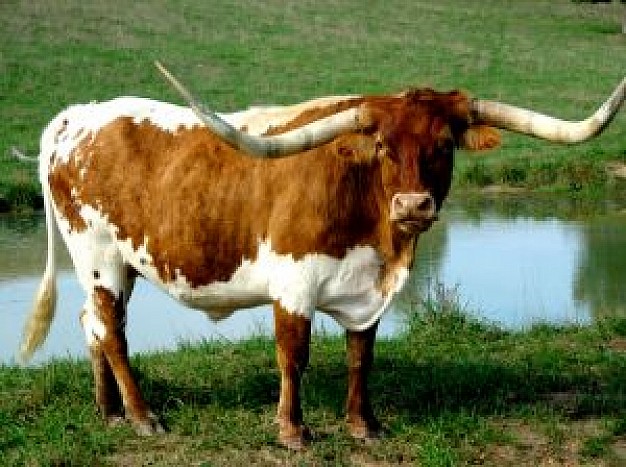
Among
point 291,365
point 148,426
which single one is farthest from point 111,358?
point 291,365

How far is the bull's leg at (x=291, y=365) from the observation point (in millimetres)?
5992

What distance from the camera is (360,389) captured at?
6.30 m

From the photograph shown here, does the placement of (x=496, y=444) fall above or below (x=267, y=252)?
below

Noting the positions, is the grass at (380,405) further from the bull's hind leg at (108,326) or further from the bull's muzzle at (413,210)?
the bull's muzzle at (413,210)

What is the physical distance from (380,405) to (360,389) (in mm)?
565

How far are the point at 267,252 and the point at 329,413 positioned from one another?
1104mm

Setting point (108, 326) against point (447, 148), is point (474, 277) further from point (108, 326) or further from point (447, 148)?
point (447, 148)

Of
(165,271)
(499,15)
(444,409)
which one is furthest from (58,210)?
(499,15)

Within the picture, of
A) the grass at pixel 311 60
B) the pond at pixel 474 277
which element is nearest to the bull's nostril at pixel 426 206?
the pond at pixel 474 277

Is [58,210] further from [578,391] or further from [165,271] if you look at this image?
[578,391]

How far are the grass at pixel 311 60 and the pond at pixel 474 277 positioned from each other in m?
2.26

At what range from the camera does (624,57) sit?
35.2 metres

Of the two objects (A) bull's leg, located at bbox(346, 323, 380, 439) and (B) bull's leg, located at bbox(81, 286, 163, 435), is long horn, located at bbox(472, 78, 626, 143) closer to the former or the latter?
(A) bull's leg, located at bbox(346, 323, 380, 439)

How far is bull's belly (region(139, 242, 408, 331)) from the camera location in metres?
5.91
